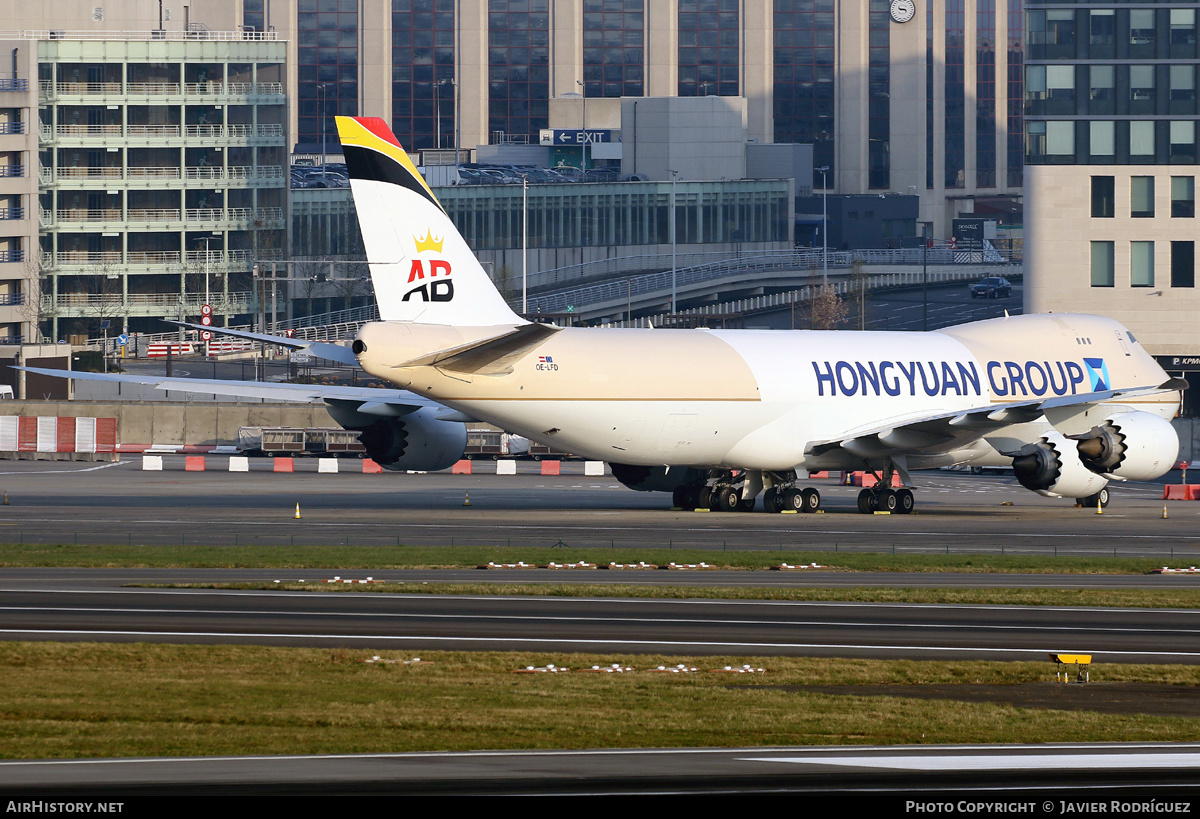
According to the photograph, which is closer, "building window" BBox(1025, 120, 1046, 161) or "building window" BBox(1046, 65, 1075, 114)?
"building window" BBox(1046, 65, 1075, 114)

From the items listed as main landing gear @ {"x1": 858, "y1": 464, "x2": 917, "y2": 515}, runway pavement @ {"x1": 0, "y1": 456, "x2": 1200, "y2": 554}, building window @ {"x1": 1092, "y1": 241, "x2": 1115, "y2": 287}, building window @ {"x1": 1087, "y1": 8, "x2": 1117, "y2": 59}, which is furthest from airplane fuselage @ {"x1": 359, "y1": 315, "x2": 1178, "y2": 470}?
building window @ {"x1": 1087, "y1": 8, "x2": 1117, "y2": 59}

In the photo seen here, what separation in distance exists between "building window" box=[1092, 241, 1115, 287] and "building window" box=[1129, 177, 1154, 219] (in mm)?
2109

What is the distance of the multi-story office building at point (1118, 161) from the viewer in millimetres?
82875

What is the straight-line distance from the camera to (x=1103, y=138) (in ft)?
275

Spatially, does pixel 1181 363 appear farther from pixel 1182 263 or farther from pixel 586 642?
pixel 586 642

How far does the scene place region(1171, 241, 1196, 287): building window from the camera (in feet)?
275

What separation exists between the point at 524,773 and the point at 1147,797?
20.9 feet

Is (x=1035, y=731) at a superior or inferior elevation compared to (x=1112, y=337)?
inferior

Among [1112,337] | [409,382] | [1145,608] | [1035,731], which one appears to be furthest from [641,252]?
[1035,731]

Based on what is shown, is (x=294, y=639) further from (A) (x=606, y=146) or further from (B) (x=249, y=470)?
(A) (x=606, y=146)

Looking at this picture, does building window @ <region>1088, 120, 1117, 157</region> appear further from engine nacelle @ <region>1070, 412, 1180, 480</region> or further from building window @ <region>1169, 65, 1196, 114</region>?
engine nacelle @ <region>1070, 412, 1180, 480</region>

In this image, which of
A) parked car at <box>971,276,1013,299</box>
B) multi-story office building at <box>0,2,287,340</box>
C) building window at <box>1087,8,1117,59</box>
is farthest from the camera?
parked car at <box>971,276,1013,299</box>

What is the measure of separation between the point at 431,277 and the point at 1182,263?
172ft

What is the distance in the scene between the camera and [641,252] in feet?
543
